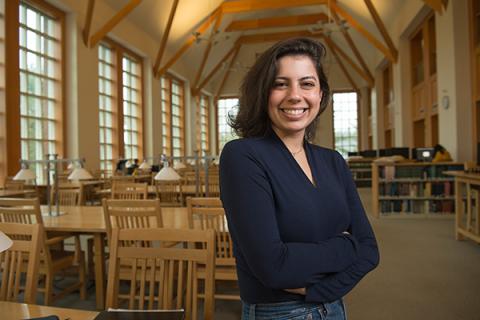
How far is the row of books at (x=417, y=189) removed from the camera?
6.96m

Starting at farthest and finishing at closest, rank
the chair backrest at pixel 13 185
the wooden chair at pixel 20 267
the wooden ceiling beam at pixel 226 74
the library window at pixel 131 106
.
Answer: the wooden ceiling beam at pixel 226 74, the library window at pixel 131 106, the chair backrest at pixel 13 185, the wooden chair at pixel 20 267

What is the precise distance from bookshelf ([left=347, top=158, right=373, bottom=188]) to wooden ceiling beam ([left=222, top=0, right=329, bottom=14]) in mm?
5041

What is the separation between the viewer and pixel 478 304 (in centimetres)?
306

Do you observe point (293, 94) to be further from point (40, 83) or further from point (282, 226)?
point (40, 83)

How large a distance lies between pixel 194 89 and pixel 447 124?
34.4 ft

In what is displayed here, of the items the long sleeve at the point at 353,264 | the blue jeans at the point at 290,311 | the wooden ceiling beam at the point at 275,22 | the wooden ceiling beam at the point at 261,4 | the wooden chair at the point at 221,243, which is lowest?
the wooden chair at the point at 221,243

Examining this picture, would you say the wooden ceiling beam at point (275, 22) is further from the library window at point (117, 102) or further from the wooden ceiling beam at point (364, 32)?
the library window at point (117, 102)

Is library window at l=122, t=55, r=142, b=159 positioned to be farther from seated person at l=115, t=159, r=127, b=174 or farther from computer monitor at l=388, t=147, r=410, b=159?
computer monitor at l=388, t=147, r=410, b=159

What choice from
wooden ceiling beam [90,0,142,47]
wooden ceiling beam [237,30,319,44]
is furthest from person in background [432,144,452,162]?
wooden ceiling beam [237,30,319,44]

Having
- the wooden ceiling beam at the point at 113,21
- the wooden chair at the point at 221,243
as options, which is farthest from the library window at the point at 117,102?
the wooden chair at the point at 221,243

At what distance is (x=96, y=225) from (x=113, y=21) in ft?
24.8

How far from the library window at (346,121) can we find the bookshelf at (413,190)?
1160cm

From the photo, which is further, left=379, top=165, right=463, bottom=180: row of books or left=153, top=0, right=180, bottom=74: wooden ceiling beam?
left=153, top=0, right=180, bottom=74: wooden ceiling beam

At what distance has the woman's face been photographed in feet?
3.25
